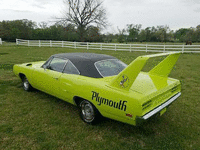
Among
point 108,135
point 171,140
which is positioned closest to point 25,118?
point 108,135

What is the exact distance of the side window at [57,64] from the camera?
12.1 feet

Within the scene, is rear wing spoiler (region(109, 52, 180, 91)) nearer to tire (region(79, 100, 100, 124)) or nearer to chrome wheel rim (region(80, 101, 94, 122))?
tire (region(79, 100, 100, 124))

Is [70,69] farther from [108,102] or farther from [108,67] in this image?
[108,102]

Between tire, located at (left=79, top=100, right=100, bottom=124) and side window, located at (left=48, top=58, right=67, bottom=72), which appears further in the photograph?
side window, located at (left=48, top=58, right=67, bottom=72)

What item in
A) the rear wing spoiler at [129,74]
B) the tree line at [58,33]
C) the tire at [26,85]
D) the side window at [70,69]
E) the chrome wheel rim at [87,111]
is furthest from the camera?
the tree line at [58,33]

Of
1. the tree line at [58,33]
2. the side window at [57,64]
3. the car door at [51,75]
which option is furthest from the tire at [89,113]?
the tree line at [58,33]

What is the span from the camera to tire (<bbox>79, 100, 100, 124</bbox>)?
2902 millimetres

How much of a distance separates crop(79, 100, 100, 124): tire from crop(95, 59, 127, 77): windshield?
2.27 feet

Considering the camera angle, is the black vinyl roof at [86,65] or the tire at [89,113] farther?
the black vinyl roof at [86,65]

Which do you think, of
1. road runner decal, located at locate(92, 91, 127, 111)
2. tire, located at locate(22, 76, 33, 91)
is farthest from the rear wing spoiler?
tire, located at locate(22, 76, 33, 91)

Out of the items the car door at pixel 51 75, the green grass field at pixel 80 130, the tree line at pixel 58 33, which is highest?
the tree line at pixel 58 33

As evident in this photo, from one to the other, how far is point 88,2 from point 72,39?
1401 centimetres

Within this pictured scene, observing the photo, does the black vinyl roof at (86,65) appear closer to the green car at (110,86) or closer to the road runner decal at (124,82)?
the green car at (110,86)

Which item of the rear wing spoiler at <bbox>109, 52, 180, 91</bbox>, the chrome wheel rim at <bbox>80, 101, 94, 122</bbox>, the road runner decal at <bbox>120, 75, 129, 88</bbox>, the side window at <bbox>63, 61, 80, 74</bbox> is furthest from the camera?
the side window at <bbox>63, 61, 80, 74</bbox>
